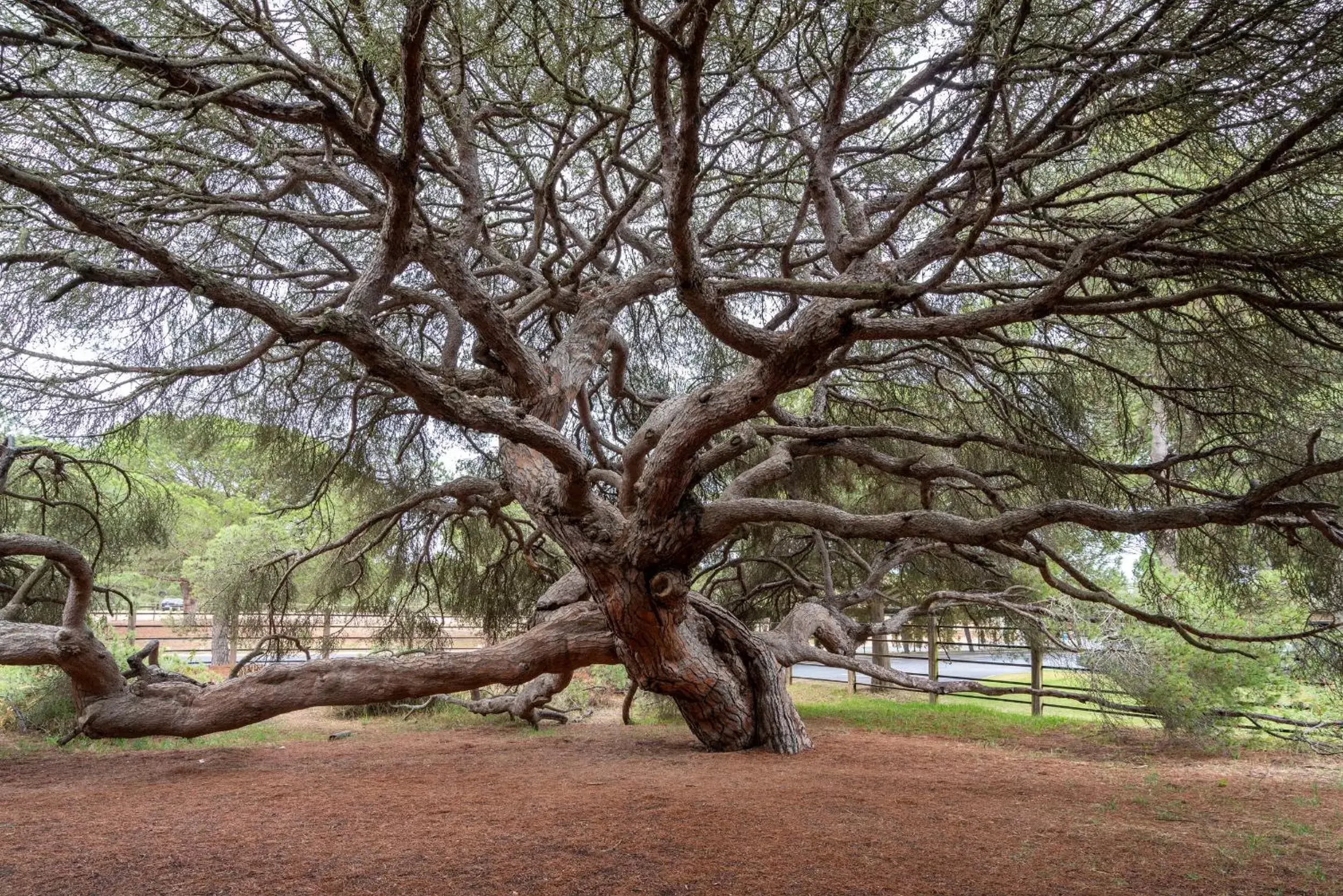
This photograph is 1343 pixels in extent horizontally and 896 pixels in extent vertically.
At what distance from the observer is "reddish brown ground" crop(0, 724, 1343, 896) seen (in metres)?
2.42

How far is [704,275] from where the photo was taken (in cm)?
337

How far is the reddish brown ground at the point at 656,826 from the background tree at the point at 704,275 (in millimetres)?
613

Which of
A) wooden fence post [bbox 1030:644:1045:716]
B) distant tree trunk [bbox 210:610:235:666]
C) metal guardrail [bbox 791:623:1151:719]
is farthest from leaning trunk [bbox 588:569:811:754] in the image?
distant tree trunk [bbox 210:610:235:666]

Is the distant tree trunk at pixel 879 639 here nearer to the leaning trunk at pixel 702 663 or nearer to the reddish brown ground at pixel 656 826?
the leaning trunk at pixel 702 663

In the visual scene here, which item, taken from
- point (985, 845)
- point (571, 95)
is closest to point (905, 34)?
point (571, 95)

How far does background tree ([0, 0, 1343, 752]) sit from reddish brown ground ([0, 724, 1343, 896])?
613 millimetres

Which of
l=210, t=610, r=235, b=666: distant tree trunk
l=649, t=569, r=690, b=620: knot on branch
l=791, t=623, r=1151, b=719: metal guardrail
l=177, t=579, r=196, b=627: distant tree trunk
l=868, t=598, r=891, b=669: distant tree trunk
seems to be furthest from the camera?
l=177, t=579, r=196, b=627: distant tree trunk

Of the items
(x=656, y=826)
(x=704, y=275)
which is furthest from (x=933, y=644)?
(x=704, y=275)

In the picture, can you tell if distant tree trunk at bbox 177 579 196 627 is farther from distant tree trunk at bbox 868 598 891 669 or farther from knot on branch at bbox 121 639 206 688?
distant tree trunk at bbox 868 598 891 669

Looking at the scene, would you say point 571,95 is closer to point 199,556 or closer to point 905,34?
point 905,34

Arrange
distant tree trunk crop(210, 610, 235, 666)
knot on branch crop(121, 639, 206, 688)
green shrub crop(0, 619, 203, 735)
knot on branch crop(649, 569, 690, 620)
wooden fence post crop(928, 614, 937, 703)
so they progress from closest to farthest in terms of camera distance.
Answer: knot on branch crop(649, 569, 690, 620) < knot on branch crop(121, 639, 206, 688) < green shrub crop(0, 619, 203, 735) < wooden fence post crop(928, 614, 937, 703) < distant tree trunk crop(210, 610, 235, 666)

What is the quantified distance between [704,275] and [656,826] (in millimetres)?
2208

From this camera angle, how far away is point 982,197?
3.86 m

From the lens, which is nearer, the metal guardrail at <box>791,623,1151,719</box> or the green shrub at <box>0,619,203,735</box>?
the green shrub at <box>0,619,203,735</box>
